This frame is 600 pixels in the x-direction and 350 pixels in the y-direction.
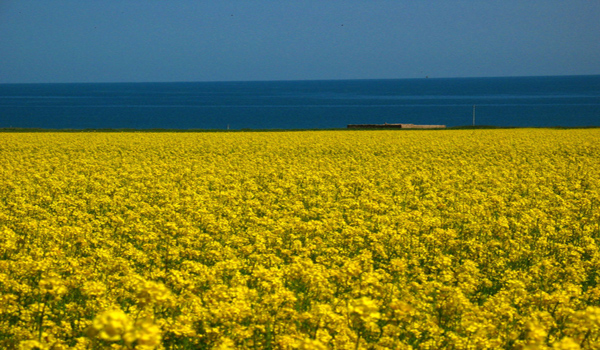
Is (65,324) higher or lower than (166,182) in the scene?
lower

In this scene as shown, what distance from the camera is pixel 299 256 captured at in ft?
31.2

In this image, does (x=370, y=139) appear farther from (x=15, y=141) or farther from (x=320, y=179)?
(x=15, y=141)

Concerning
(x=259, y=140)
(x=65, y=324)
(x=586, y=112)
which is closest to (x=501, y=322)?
(x=65, y=324)

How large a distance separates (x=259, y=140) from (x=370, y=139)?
6.47m

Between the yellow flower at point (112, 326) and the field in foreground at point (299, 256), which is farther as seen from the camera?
the field in foreground at point (299, 256)

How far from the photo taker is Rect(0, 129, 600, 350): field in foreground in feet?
21.1

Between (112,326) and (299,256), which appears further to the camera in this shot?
(299,256)

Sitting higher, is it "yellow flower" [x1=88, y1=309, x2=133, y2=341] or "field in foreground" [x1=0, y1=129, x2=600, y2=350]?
"field in foreground" [x1=0, y1=129, x2=600, y2=350]

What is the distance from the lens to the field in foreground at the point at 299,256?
21.1 feet

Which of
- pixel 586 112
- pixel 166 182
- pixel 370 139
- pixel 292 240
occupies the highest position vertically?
pixel 586 112

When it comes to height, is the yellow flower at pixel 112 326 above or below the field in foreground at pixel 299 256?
below

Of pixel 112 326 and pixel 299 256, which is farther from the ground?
pixel 299 256

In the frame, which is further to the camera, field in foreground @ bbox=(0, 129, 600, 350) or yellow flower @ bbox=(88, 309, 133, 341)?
field in foreground @ bbox=(0, 129, 600, 350)

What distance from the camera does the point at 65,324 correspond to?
6.65 metres
